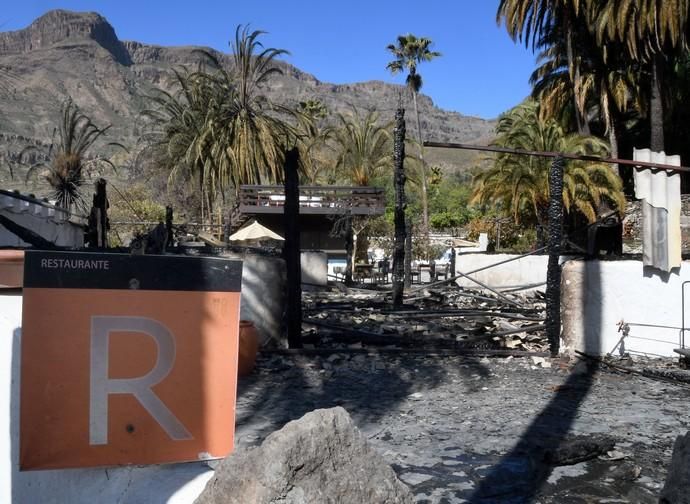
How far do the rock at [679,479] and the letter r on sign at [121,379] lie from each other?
2.34 m

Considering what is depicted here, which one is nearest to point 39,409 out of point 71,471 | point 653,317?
point 71,471

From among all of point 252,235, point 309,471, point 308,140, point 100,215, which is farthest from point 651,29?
point 309,471

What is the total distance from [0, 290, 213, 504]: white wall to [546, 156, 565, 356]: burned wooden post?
735 cm

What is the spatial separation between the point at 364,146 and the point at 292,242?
2482 cm

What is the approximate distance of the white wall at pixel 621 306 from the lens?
372 inches

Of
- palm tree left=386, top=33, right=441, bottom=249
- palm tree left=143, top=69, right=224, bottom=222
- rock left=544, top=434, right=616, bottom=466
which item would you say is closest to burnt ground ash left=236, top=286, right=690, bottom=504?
rock left=544, top=434, right=616, bottom=466

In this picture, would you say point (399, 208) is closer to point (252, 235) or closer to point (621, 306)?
point (621, 306)

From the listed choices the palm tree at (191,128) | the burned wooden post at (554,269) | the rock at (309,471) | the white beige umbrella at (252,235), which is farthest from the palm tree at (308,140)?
the rock at (309,471)

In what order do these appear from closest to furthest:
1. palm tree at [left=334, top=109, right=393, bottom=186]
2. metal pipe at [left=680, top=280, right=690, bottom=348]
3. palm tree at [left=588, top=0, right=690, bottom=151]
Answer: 1. metal pipe at [left=680, top=280, right=690, bottom=348]
2. palm tree at [left=588, top=0, right=690, bottom=151]
3. palm tree at [left=334, top=109, right=393, bottom=186]

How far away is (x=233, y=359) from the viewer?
3146 millimetres

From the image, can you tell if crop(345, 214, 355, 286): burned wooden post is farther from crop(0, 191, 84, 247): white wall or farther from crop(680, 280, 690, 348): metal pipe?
crop(680, 280, 690, 348): metal pipe

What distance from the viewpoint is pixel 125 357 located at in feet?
9.80

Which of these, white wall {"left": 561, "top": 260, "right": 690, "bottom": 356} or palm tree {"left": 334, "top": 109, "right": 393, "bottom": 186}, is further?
palm tree {"left": 334, "top": 109, "right": 393, "bottom": 186}

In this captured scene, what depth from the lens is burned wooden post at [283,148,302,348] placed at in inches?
390
